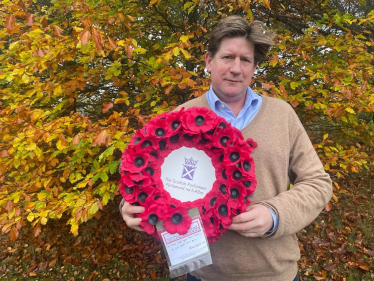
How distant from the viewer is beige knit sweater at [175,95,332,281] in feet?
4.68

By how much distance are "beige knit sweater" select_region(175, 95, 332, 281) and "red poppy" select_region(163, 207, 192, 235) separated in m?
0.38

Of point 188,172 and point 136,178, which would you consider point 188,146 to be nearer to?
point 188,172

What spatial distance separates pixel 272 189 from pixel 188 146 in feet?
1.83

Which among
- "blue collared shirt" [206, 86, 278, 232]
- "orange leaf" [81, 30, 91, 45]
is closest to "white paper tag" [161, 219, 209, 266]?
"blue collared shirt" [206, 86, 278, 232]

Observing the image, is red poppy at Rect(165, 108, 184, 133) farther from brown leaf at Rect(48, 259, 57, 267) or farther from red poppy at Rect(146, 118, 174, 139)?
brown leaf at Rect(48, 259, 57, 267)

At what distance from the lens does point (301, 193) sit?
1348 millimetres

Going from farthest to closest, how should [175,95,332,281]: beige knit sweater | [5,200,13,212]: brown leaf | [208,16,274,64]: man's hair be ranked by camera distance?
[5,200,13,212]: brown leaf < [208,16,274,64]: man's hair < [175,95,332,281]: beige knit sweater

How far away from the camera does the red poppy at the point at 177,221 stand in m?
1.19

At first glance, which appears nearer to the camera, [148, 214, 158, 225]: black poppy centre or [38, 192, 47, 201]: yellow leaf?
[148, 214, 158, 225]: black poppy centre

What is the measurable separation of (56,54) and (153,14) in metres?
1.59

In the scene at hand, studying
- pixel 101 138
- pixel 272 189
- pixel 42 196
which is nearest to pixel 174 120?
pixel 272 189

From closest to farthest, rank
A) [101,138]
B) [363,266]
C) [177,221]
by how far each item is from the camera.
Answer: [177,221], [101,138], [363,266]

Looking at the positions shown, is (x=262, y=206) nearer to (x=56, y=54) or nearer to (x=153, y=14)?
(x=56, y=54)

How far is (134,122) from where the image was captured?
129 inches
